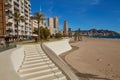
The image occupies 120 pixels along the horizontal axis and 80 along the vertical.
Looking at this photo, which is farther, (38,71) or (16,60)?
(16,60)

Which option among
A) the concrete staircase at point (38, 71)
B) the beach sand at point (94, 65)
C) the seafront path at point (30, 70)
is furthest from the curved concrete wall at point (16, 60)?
the beach sand at point (94, 65)

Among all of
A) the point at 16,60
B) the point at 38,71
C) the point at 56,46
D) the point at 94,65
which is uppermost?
the point at 16,60

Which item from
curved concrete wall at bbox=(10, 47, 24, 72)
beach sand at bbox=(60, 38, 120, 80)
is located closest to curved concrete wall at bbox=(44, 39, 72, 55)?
beach sand at bbox=(60, 38, 120, 80)

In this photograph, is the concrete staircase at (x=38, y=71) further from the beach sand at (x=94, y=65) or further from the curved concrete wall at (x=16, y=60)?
the beach sand at (x=94, y=65)

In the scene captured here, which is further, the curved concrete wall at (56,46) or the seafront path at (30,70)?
the curved concrete wall at (56,46)

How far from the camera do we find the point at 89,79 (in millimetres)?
13156

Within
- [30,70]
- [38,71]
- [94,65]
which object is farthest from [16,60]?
[94,65]

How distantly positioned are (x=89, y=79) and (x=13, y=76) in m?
7.05

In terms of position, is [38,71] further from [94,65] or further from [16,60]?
[94,65]

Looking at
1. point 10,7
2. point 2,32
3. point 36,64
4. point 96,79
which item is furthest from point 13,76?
point 10,7

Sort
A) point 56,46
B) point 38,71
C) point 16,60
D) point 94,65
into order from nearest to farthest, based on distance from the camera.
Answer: point 38,71
point 16,60
point 94,65
point 56,46

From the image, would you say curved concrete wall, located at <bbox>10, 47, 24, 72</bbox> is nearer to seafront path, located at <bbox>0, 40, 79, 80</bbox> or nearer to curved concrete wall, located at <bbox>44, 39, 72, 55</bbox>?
seafront path, located at <bbox>0, 40, 79, 80</bbox>

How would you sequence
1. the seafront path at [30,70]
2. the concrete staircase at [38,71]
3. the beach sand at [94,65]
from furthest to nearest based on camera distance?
1. the beach sand at [94,65]
2. the concrete staircase at [38,71]
3. the seafront path at [30,70]

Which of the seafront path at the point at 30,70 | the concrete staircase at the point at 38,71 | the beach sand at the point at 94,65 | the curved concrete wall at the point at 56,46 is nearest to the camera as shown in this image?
the seafront path at the point at 30,70
